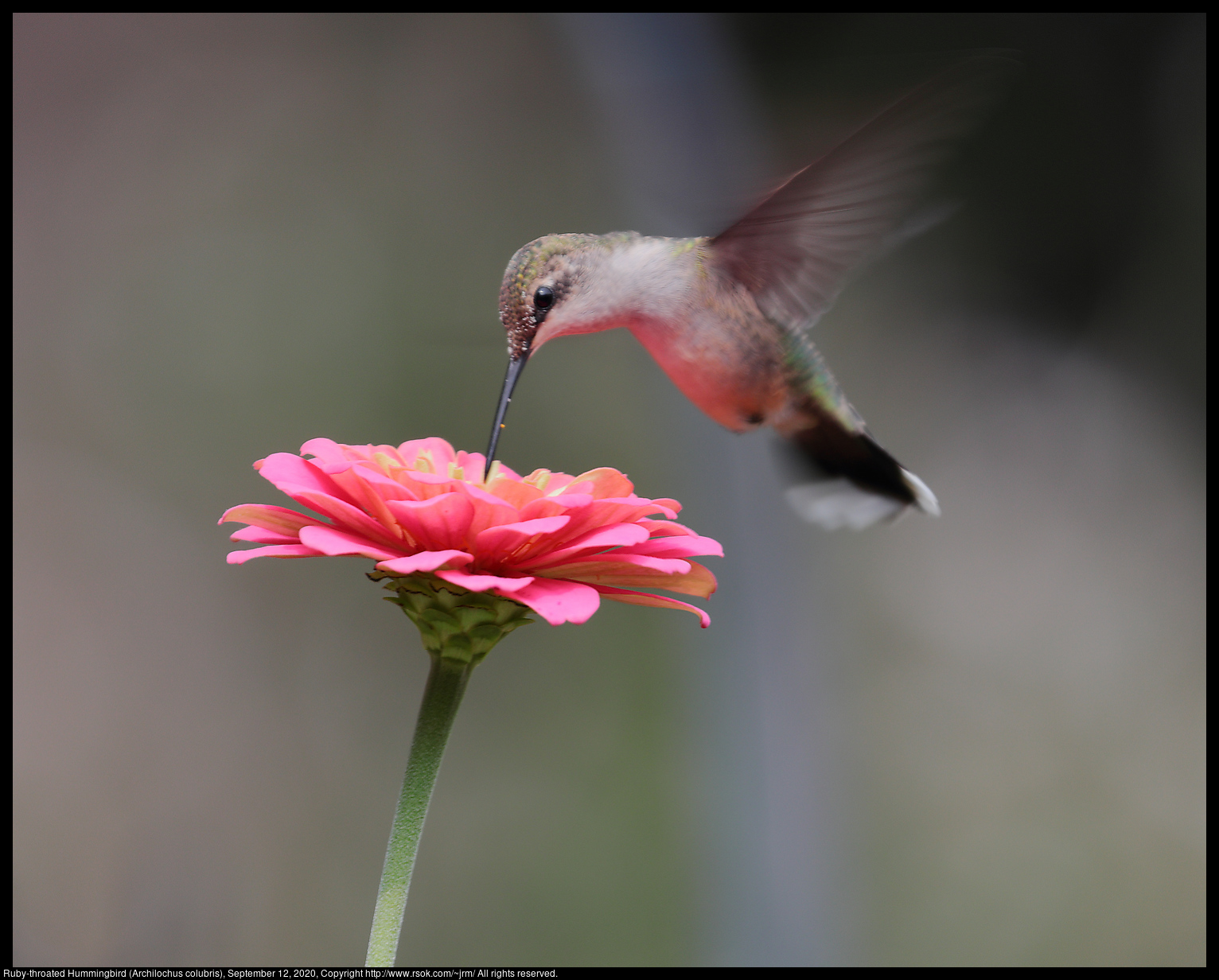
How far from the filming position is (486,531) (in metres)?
0.33

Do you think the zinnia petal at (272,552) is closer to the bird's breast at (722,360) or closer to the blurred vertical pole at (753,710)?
the bird's breast at (722,360)

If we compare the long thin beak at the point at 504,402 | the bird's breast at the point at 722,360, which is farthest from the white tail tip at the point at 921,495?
the long thin beak at the point at 504,402

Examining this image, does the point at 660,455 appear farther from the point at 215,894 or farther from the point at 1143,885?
the point at 1143,885

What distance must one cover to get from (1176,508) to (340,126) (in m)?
1.74

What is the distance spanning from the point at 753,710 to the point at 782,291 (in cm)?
117

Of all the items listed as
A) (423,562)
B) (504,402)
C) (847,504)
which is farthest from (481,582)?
(847,504)

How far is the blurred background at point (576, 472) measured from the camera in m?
1.43

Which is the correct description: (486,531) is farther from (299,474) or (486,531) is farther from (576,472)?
(576,472)

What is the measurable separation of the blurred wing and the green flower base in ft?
1.20

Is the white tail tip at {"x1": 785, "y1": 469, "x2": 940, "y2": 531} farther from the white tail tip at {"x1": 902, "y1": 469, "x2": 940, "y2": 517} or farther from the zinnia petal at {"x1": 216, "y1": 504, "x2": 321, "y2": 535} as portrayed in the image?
the zinnia petal at {"x1": 216, "y1": 504, "x2": 321, "y2": 535}

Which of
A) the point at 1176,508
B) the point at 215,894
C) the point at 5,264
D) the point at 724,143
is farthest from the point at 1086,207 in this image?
the point at 215,894

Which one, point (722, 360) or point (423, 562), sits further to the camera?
point (722, 360)

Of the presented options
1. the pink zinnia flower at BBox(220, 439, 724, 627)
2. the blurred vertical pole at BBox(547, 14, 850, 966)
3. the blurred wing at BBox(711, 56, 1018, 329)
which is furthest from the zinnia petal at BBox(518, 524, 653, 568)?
the blurred vertical pole at BBox(547, 14, 850, 966)

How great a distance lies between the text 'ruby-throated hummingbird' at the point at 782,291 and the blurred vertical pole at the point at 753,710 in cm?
75
